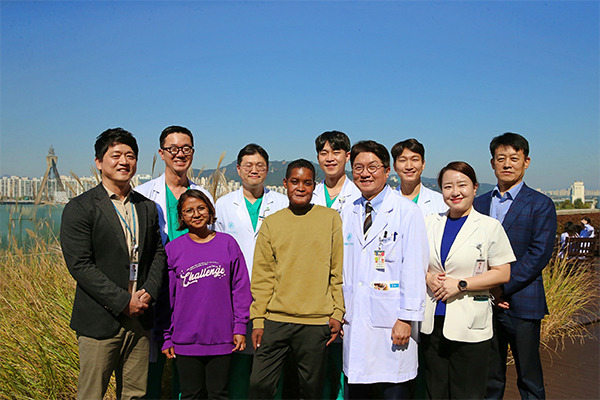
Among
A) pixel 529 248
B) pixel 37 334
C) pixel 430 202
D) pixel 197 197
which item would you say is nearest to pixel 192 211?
pixel 197 197

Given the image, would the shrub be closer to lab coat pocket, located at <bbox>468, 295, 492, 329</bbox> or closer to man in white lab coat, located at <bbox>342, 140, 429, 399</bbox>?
man in white lab coat, located at <bbox>342, 140, 429, 399</bbox>

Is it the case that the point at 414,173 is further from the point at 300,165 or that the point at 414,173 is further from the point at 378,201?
the point at 300,165

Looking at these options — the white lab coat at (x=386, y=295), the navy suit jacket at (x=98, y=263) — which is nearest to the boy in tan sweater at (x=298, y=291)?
the white lab coat at (x=386, y=295)

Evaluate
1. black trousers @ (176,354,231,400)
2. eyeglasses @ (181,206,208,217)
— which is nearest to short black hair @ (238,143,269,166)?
eyeglasses @ (181,206,208,217)

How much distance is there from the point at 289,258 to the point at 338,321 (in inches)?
21.1

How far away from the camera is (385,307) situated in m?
3.21

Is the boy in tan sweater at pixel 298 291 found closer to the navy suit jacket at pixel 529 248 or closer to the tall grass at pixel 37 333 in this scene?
the navy suit jacket at pixel 529 248

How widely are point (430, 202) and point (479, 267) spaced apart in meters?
0.89

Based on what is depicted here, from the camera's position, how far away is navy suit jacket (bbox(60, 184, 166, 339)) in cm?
304

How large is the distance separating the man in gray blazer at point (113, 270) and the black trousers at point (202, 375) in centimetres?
27

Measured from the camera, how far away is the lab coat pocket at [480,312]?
10.5 ft

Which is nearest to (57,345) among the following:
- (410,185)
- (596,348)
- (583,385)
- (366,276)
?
(366,276)

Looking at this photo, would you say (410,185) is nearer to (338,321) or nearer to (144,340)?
(338,321)

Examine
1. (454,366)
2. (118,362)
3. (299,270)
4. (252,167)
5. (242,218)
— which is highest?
(252,167)
